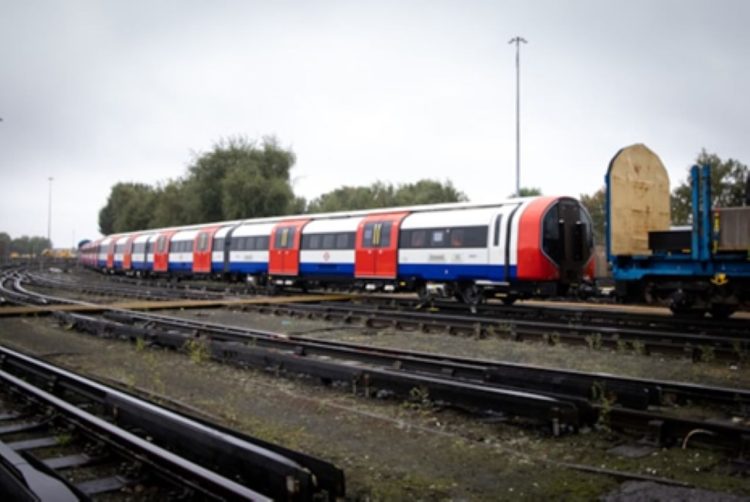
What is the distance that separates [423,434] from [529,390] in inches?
73.8

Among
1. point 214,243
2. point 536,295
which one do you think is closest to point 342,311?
point 536,295

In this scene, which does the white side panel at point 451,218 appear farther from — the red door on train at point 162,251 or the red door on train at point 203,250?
the red door on train at point 162,251

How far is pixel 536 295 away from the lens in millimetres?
18062

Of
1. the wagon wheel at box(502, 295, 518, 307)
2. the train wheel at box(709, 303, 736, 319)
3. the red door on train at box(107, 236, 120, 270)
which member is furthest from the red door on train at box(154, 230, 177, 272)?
the train wheel at box(709, 303, 736, 319)

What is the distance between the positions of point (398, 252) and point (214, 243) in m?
15.2

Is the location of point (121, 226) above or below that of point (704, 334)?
above

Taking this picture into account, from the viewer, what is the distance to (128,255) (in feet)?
153

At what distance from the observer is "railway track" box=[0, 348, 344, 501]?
4.61 metres

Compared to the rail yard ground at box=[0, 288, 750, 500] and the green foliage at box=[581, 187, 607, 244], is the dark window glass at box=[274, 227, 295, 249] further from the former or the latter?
the green foliage at box=[581, 187, 607, 244]

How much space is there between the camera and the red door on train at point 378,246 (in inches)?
853

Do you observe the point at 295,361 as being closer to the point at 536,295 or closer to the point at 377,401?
the point at 377,401

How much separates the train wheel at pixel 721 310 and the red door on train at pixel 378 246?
955cm

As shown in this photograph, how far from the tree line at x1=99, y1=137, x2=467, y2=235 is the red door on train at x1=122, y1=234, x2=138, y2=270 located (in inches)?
488

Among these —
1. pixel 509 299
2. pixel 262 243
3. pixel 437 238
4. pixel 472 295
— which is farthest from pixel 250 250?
pixel 509 299
